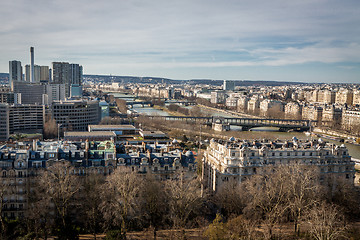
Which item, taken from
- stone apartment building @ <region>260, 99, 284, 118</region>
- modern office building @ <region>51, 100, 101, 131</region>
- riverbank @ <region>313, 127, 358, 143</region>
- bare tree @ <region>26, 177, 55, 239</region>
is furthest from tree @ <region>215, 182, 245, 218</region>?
stone apartment building @ <region>260, 99, 284, 118</region>

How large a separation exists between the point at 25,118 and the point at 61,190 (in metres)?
39.3

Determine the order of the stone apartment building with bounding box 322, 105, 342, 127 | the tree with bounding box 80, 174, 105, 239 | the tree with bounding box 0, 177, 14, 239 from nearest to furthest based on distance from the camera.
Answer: the tree with bounding box 0, 177, 14, 239, the tree with bounding box 80, 174, 105, 239, the stone apartment building with bounding box 322, 105, 342, 127

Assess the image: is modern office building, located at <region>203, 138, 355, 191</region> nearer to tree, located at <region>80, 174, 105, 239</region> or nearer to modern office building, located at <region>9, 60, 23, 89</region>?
tree, located at <region>80, 174, 105, 239</region>

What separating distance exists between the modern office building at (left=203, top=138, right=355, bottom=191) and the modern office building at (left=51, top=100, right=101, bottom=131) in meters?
33.5

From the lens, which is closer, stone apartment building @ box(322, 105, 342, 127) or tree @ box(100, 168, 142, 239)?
tree @ box(100, 168, 142, 239)

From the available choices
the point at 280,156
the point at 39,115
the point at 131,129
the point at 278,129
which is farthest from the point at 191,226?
the point at 278,129

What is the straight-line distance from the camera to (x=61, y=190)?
20891 millimetres

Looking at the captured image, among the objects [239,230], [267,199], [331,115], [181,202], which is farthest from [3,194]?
[331,115]

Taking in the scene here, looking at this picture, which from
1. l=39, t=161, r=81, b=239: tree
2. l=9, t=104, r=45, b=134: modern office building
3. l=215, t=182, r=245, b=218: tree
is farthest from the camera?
l=9, t=104, r=45, b=134: modern office building

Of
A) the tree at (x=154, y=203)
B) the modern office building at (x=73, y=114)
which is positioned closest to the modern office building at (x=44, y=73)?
the modern office building at (x=73, y=114)

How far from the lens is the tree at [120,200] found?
66.6ft

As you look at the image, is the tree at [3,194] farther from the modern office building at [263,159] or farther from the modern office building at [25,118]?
the modern office building at [25,118]

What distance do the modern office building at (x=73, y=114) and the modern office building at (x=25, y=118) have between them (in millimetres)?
2302

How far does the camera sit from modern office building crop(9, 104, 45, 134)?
181 feet
